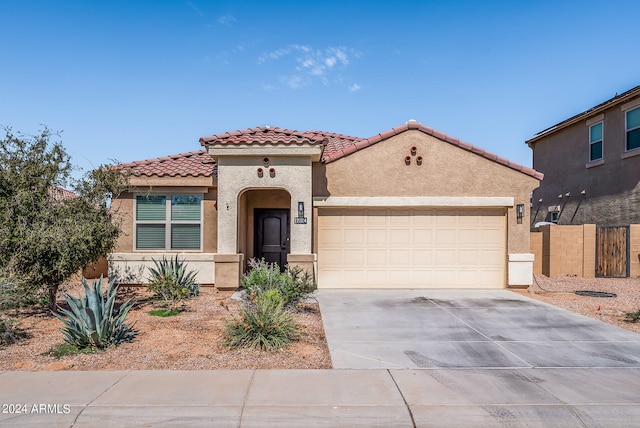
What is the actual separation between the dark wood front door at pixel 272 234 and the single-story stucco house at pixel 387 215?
1256 mm

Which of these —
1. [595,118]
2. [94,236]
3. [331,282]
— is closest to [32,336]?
[94,236]

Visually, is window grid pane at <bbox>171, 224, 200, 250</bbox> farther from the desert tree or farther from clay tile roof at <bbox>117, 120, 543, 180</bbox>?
the desert tree

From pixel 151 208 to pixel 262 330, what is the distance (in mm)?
7114

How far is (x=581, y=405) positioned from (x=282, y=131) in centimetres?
1030

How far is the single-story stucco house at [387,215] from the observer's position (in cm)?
1170

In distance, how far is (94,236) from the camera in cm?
797

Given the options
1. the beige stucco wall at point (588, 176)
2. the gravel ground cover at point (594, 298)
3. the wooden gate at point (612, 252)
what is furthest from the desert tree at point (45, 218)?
the beige stucco wall at point (588, 176)

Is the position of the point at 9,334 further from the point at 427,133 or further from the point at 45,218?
the point at 427,133

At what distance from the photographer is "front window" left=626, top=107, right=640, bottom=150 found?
1556cm

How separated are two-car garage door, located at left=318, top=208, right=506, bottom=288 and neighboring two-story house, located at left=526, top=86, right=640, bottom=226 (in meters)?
7.85

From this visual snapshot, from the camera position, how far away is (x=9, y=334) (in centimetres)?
647

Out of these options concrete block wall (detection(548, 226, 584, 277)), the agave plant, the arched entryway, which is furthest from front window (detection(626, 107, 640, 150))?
the agave plant

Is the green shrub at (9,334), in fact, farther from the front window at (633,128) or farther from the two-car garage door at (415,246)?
the front window at (633,128)

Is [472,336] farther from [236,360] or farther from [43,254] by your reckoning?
[43,254]
